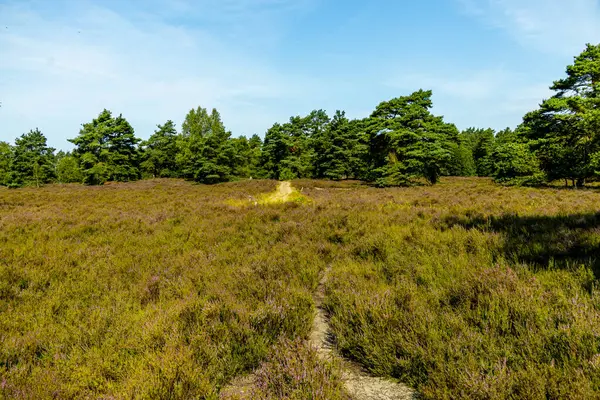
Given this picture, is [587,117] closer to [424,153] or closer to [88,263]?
[424,153]

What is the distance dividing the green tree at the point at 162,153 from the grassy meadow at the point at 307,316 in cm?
5276

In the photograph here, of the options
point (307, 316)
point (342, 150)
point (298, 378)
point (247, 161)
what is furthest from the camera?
point (247, 161)

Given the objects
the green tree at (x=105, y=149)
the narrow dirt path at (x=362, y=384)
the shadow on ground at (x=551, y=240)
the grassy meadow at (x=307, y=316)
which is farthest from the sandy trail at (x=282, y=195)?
the green tree at (x=105, y=149)

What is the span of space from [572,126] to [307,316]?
28.8m

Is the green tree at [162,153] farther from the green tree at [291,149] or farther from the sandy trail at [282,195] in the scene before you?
the sandy trail at [282,195]

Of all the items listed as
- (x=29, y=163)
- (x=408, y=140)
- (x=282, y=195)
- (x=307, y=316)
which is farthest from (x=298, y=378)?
(x=29, y=163)

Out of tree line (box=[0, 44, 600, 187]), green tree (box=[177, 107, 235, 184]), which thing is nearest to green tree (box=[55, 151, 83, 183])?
tree line (box=[0, 44, 600, 187])

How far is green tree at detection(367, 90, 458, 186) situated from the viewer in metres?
28.2

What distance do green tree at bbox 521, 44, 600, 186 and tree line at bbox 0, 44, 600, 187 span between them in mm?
70

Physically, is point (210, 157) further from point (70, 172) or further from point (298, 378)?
point (298, 378)

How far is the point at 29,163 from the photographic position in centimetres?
4997

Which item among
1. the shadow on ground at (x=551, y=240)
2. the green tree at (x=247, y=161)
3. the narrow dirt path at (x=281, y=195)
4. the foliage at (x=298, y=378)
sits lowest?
the foliage at (x=298, y=378)

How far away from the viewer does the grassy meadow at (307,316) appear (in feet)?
8.14

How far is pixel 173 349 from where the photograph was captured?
2898 millimetres
